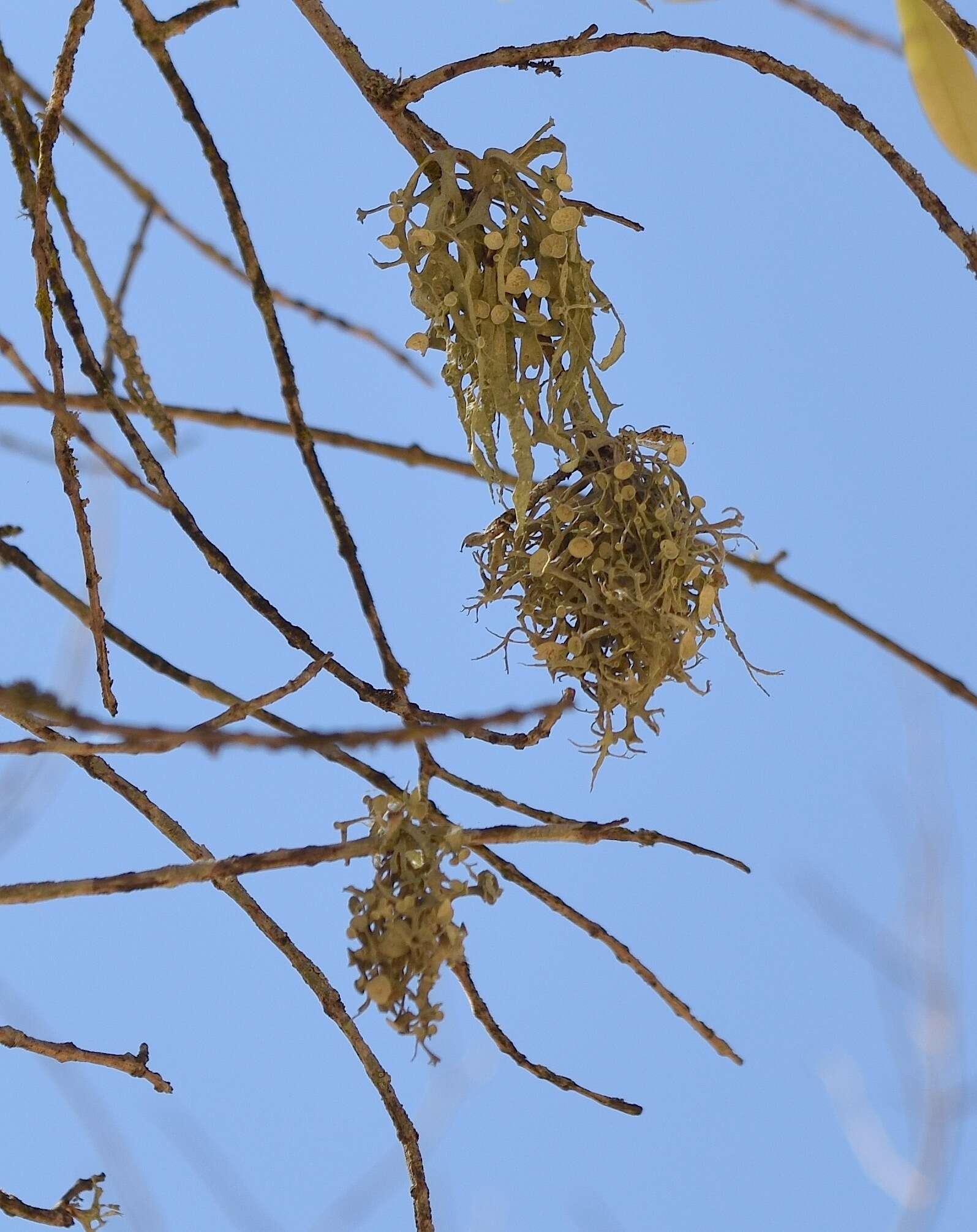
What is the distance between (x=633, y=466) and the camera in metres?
1.10

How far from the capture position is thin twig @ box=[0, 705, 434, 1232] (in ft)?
3.46

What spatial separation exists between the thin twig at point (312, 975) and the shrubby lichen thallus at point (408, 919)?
0.29ft

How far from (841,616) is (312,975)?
24.7 inches

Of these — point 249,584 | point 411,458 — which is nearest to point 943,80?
point 411,458

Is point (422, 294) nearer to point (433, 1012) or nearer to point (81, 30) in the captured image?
point (81, 30)

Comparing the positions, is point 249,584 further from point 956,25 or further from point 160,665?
point 956,25

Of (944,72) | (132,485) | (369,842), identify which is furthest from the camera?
(944,72)

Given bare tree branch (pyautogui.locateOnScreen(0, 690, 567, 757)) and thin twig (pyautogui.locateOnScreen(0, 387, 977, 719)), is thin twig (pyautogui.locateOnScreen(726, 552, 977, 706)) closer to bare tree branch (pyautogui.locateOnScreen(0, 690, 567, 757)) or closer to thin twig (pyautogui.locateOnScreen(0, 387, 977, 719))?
thin twig (pyautogui.locateOnScreen(0, 387, 977, 719))

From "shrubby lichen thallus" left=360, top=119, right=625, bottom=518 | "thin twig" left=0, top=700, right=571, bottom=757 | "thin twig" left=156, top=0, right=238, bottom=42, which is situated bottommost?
"thin twig" left=0, top=700, right=571, bottom=757

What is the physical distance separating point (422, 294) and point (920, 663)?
0.58m

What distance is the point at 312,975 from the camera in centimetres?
107

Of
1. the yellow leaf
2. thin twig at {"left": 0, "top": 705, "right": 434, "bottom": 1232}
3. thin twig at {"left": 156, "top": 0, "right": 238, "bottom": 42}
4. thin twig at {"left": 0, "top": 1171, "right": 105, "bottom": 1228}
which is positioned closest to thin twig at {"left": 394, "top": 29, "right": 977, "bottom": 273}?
thin twig at {"left": 156, "top": 0, "right": 238, "bottom": 42}

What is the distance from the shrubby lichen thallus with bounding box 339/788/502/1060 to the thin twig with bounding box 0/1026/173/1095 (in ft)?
0.75

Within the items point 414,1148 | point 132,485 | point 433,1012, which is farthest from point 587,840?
point 132,485
